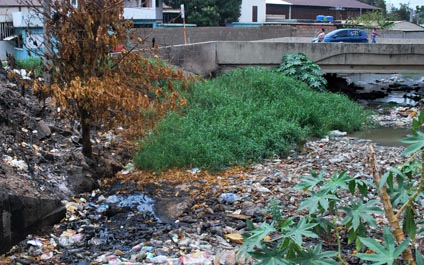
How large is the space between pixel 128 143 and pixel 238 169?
6.77 feet

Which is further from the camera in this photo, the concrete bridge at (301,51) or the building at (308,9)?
the building at (308,9)

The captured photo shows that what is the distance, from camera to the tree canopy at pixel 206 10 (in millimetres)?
33469

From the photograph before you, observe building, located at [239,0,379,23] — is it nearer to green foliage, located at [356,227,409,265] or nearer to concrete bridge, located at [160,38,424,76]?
concrete bridge, located at [160,38,424,76]

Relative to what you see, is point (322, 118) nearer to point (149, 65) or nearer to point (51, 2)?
point (149, 65)

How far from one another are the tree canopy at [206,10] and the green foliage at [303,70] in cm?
1887

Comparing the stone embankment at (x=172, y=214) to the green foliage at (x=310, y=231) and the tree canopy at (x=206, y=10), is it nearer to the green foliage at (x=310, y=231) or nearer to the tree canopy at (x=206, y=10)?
the green foliage at (x=310, y=231)

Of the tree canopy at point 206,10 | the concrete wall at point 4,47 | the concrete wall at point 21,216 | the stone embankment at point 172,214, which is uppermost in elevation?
the tree canopy at point 206,10

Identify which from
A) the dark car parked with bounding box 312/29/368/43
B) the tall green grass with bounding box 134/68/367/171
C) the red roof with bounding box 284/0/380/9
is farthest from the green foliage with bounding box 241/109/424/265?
the red roof with bounding box 284/0/380/9

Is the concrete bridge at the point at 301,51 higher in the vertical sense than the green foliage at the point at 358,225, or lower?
higher

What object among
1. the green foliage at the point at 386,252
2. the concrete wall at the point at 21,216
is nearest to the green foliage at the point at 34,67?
the concrete wall at the point at 21,216

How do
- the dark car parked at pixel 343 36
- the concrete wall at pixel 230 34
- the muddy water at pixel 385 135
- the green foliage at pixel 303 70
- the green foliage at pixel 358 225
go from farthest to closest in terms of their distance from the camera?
1. the dark car parked at pixel 343 36
2. the concrete wall at pixel 230 34
3. the green foliage at pixel 303 70
4. the muddy water at pixel 385 135
5. the green foliage at pixel 358 225

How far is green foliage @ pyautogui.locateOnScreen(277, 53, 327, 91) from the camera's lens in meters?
14.8

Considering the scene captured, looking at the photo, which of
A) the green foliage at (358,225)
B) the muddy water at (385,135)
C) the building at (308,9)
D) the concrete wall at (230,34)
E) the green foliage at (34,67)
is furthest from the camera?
the building at (308,9)

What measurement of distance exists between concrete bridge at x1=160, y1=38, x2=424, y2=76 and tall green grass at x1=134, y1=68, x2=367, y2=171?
1.30m
